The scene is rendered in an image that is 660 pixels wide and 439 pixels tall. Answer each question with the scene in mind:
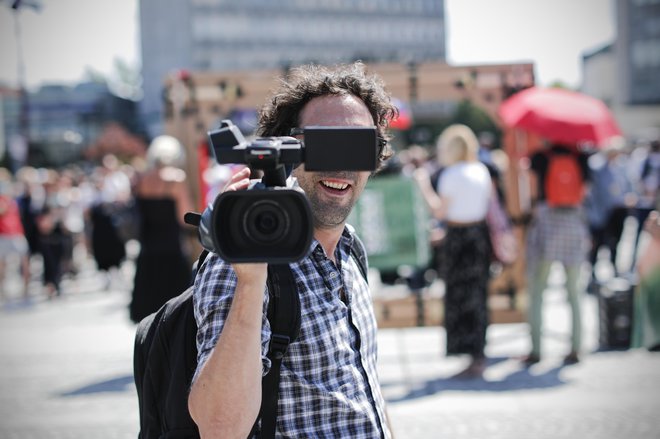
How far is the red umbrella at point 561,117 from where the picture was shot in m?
5.84

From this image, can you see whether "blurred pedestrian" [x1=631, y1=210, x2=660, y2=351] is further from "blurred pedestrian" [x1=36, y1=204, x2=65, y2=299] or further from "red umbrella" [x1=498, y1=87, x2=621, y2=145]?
"blurred pedestrian" [x1=36, y1=204, x2=65, y2=299]

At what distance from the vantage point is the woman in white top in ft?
18.8

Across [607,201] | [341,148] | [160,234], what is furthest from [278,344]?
[607,201]

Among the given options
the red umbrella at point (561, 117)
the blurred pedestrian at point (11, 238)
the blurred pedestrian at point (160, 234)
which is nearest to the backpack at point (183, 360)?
the blurred pedestrian at point (160, 234)

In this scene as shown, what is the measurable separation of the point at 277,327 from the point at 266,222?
0.30m

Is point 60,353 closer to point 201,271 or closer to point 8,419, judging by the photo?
point 8,419

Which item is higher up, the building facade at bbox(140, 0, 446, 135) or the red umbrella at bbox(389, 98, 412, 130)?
the building facade at bbox(140, 0, 446, 135)

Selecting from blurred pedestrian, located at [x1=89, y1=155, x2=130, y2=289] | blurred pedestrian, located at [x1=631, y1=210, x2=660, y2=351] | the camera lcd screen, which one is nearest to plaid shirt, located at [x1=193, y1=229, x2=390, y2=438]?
the camera lcd screen

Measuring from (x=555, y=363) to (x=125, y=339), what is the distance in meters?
4.36

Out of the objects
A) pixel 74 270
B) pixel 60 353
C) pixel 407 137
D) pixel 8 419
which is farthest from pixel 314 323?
pixel 407 137

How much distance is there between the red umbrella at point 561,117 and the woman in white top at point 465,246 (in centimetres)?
54

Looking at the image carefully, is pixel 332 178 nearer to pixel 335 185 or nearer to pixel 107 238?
pixel 335 185

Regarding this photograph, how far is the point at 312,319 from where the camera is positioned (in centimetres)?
168

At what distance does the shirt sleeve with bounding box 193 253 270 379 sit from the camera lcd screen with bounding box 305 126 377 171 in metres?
0.30
